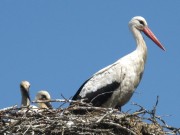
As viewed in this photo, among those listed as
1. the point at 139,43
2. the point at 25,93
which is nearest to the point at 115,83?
the point at 139,43

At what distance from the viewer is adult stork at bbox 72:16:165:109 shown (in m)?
14.6

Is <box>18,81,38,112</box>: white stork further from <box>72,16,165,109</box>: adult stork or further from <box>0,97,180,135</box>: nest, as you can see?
<box>0,97,180,135</box>: nest

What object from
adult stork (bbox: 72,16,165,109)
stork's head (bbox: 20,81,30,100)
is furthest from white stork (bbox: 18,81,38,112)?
adult stork (bbox: 72,16,165,109)

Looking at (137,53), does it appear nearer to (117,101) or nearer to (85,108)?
(117,101)

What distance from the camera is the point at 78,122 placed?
12.5 m

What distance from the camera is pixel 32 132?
12234 mm

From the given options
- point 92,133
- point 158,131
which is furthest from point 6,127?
point 158,131

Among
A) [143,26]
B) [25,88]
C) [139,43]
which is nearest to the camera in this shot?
[25,88]

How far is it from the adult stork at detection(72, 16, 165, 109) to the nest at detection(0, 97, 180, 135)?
1.41 meters

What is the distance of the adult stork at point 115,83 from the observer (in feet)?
48.0

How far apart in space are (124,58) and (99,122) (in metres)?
2.67

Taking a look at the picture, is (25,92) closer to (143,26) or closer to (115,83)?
(115,83)

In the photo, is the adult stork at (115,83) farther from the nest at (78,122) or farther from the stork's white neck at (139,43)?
the nest at (78,122)

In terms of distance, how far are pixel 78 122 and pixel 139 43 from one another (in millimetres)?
3395
